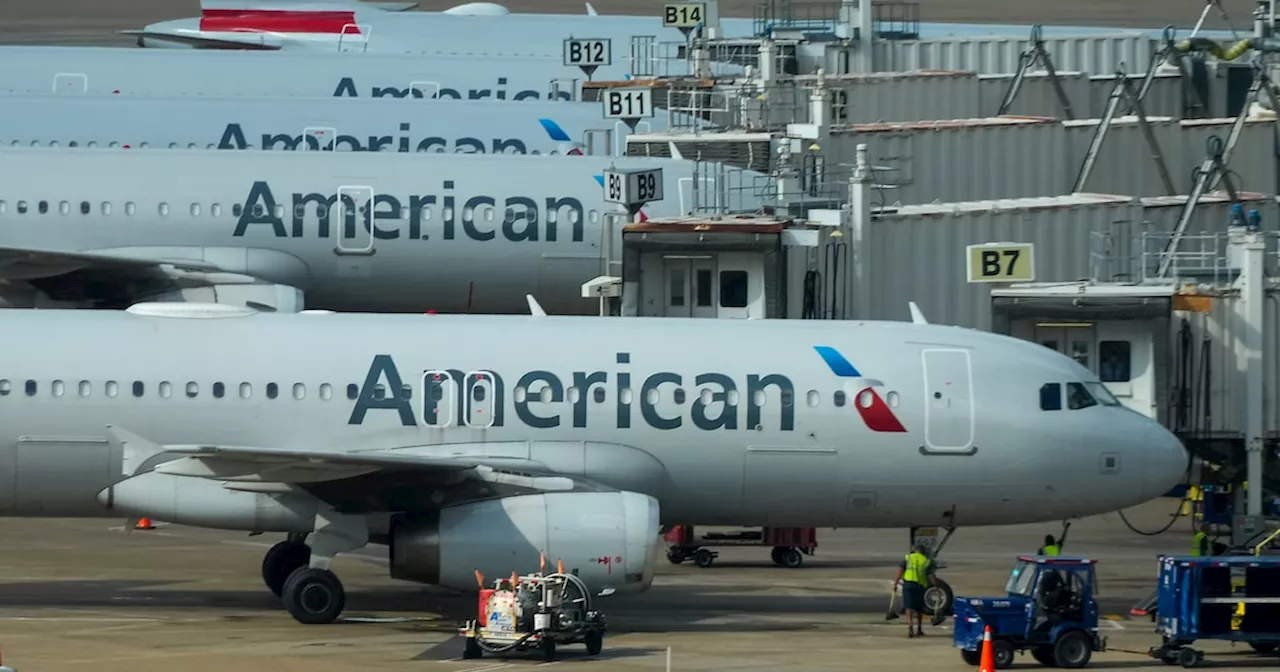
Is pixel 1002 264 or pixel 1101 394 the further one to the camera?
pixel 1002 264

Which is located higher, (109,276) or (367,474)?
(109,276)

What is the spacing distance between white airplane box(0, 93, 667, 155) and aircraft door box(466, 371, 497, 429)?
2182cm

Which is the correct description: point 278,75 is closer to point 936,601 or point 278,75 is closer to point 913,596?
point 936,601

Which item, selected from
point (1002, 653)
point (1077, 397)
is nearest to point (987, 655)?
point (1002, 653)

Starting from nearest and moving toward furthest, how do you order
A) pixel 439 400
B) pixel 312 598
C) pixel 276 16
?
pixel 312 598 < pixel 439 400 < pixel 276 16

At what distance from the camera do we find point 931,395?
30.6 m

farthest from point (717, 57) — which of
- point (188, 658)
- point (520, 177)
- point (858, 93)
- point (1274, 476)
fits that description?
point (188, 658)

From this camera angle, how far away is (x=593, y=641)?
27.1 m

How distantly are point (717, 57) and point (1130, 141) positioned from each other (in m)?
19.5

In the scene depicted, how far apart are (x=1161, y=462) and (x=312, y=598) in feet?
40.9

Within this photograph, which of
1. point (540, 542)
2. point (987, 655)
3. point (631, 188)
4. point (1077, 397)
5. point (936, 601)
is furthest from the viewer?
point (631, 188)

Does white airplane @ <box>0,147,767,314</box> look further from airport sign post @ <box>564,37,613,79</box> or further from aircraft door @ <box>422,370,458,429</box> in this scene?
aircraft door @ <box>422,370,458,429</box>

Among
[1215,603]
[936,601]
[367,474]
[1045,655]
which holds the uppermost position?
[367,474]

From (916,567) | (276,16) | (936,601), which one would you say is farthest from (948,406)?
(276,16)
